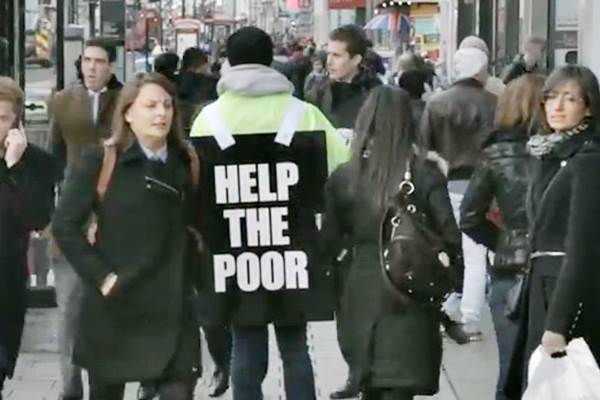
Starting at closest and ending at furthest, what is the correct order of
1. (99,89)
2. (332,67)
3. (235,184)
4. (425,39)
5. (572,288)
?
1. (572,288)
2. (235,184)
3. (99,89)
4. (332,67)
5. (425,39)

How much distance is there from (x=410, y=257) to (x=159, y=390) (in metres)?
1.17

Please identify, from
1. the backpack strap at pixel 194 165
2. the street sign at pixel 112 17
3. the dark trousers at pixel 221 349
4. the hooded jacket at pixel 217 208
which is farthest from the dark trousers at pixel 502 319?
the street sign at pixel 112 17

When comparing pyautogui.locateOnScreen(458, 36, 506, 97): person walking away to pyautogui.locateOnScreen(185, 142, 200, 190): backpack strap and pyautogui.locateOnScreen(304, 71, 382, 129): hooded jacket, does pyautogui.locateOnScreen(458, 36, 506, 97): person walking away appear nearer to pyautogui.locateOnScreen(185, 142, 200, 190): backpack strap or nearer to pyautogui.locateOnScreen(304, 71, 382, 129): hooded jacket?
pyautogui.locateOnScreen(304, 71, 382, 129): hooded jacket

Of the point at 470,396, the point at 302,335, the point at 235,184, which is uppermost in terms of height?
the point at 235,184

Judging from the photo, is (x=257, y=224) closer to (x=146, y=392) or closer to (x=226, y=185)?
(x=226, y=185)

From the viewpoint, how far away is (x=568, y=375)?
6.43m

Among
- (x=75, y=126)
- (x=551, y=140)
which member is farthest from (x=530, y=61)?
(x=551, y=140)

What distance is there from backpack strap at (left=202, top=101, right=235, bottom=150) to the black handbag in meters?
1.09

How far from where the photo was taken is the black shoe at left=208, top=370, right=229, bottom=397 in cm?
970

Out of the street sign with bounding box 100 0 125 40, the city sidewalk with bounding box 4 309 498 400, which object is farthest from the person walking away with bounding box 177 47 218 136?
the street sign with bounding box 100 0 125 40

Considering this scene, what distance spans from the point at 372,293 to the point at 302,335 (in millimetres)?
1018

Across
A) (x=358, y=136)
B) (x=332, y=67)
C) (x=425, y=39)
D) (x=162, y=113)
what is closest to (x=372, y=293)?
(x=358, y=136)

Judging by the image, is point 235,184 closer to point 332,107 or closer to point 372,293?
point 372,293

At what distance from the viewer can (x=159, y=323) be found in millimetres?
6867
